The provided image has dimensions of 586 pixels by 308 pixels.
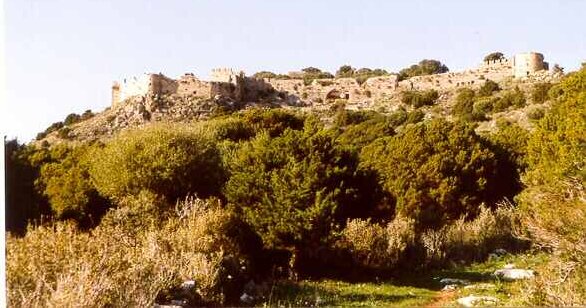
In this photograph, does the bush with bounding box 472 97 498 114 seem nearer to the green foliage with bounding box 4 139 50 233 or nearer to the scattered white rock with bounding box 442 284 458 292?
the green foliage with bounding box 4 139 50 233

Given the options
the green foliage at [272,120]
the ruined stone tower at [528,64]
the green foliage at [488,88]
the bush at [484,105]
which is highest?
the ruined stone tower at [528,64]

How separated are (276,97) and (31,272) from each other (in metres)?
64.3

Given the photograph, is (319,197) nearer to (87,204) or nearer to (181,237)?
(181,237)

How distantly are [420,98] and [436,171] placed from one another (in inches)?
1481

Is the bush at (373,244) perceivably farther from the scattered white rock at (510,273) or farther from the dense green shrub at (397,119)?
the dense green shrub at (397,119)

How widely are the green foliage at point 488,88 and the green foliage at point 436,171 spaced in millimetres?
33527

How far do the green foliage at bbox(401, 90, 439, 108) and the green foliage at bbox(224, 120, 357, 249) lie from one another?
4342 centimetres

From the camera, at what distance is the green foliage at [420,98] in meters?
59.3

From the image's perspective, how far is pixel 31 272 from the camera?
7.69m

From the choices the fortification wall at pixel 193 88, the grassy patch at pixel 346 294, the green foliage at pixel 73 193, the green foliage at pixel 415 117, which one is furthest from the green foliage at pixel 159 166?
the fortification wall at pixel 193 88

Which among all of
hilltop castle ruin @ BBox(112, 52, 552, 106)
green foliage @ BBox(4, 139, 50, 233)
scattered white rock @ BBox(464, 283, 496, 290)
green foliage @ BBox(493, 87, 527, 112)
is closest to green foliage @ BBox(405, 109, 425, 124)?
green foliage @ BBox(493, 87, 527, 112)

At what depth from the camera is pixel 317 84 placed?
73.6 metres

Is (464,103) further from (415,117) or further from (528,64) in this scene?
(528,64)

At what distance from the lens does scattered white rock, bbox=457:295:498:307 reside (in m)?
11.0
